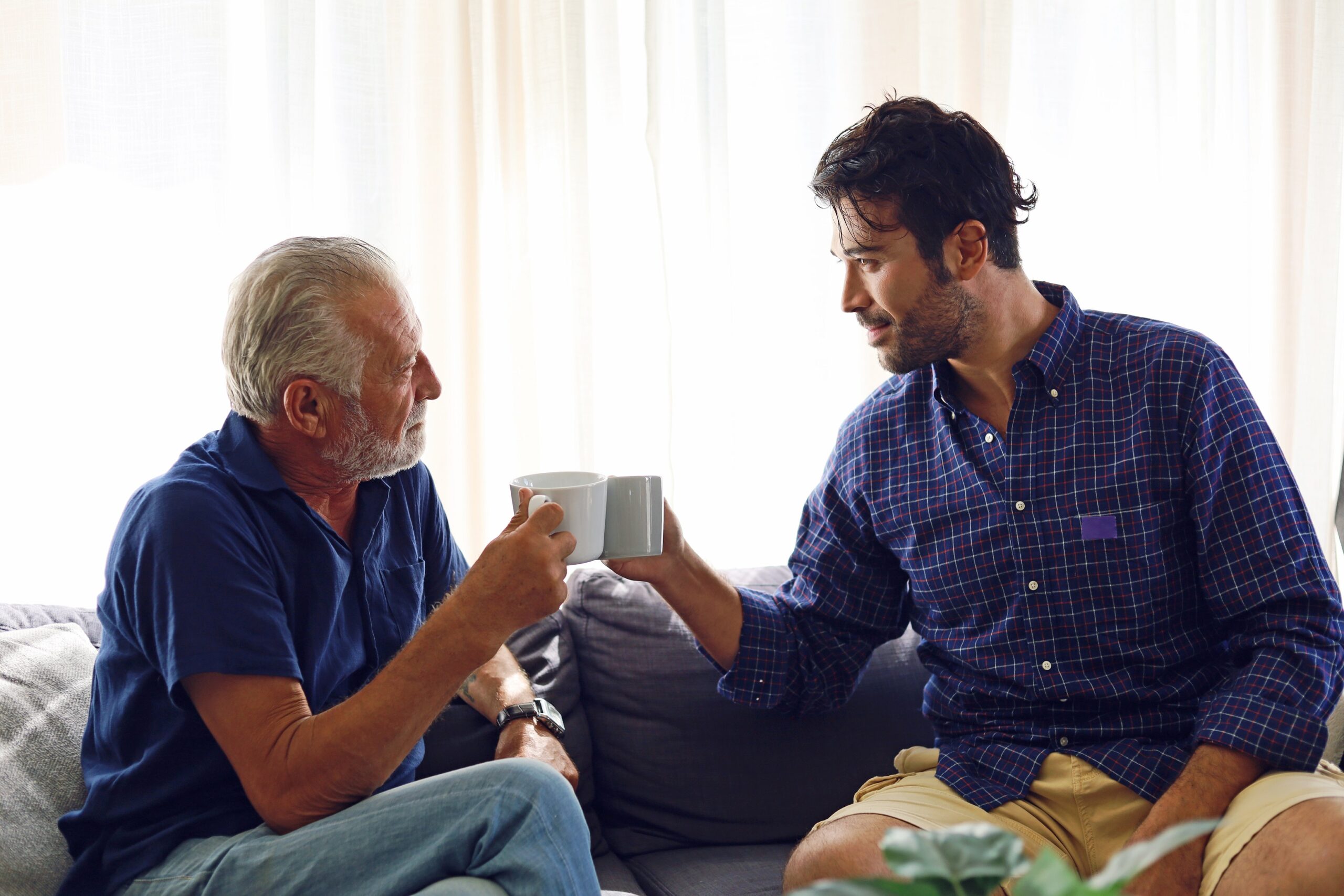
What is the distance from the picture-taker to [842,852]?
146cm

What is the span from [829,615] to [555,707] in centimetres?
50

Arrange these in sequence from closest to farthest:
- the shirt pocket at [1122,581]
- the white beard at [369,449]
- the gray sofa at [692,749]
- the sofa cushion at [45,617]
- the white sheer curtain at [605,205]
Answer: the white beard at [369,449], the shirt pocket at [1122,581], the sofa cushion at [45,617], the gray sofa at [692,749], the white sheer curtain at [605,205]

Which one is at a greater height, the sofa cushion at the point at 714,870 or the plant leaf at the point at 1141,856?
the plant leaf at the point at 1141,856

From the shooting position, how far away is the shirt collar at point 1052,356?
1648mm

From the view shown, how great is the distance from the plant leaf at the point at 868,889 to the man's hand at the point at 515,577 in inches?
26.7

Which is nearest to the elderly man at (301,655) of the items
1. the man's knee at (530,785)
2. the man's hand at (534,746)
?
the man's knee at (530,785)

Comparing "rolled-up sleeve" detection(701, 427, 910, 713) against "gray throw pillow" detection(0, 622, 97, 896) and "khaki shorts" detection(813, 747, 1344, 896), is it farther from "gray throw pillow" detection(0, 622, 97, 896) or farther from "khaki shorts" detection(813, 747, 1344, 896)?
"gray throw pillow" detection(0, 622, 97, 896)

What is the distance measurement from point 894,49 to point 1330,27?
3.80ft

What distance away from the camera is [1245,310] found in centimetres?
269

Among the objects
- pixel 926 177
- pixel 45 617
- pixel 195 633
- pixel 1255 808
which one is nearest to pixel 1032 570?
pixel 1255 808

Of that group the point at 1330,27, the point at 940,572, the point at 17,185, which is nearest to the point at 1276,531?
the point at 940,572

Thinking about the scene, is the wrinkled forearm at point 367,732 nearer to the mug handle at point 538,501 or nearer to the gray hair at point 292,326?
the mug handle at point 538,501

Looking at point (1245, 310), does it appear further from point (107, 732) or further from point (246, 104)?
point (107, 732)

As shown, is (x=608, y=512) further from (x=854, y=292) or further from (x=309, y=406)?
(x=854, y=292)
